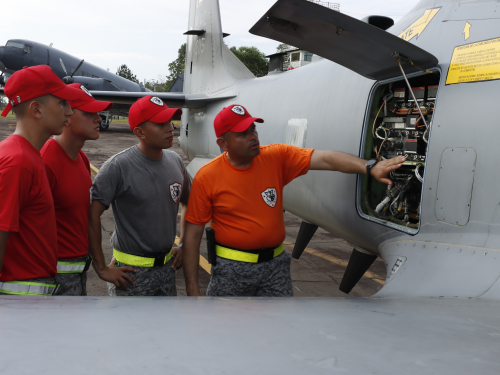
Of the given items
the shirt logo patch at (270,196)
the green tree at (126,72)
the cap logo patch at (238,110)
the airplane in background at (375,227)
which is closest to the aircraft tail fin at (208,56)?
the airplane in background at (375,227)

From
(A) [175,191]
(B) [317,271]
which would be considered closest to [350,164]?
(A) [175,191]

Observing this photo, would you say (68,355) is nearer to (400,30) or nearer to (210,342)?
(210,342)

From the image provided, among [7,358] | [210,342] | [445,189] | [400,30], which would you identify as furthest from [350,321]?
[400,30]

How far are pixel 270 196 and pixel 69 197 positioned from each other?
1.25 meters

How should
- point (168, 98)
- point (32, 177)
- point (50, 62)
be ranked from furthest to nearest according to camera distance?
1. point (50, 62)
2. point (168, 98)
3. point (32, 177)

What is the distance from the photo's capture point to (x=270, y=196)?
2785mm

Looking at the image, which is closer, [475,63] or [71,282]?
[475,63]

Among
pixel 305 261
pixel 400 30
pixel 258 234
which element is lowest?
pixel 305 261

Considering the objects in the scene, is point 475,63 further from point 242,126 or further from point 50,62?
point 50,62

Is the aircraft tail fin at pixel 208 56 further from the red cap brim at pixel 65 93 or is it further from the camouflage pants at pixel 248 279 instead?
the red cap brim at pixel 65 93

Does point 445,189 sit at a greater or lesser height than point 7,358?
greater

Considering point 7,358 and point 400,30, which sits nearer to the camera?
point 7,358

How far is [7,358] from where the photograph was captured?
2.72 ft

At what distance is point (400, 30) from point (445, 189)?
1235 mm
